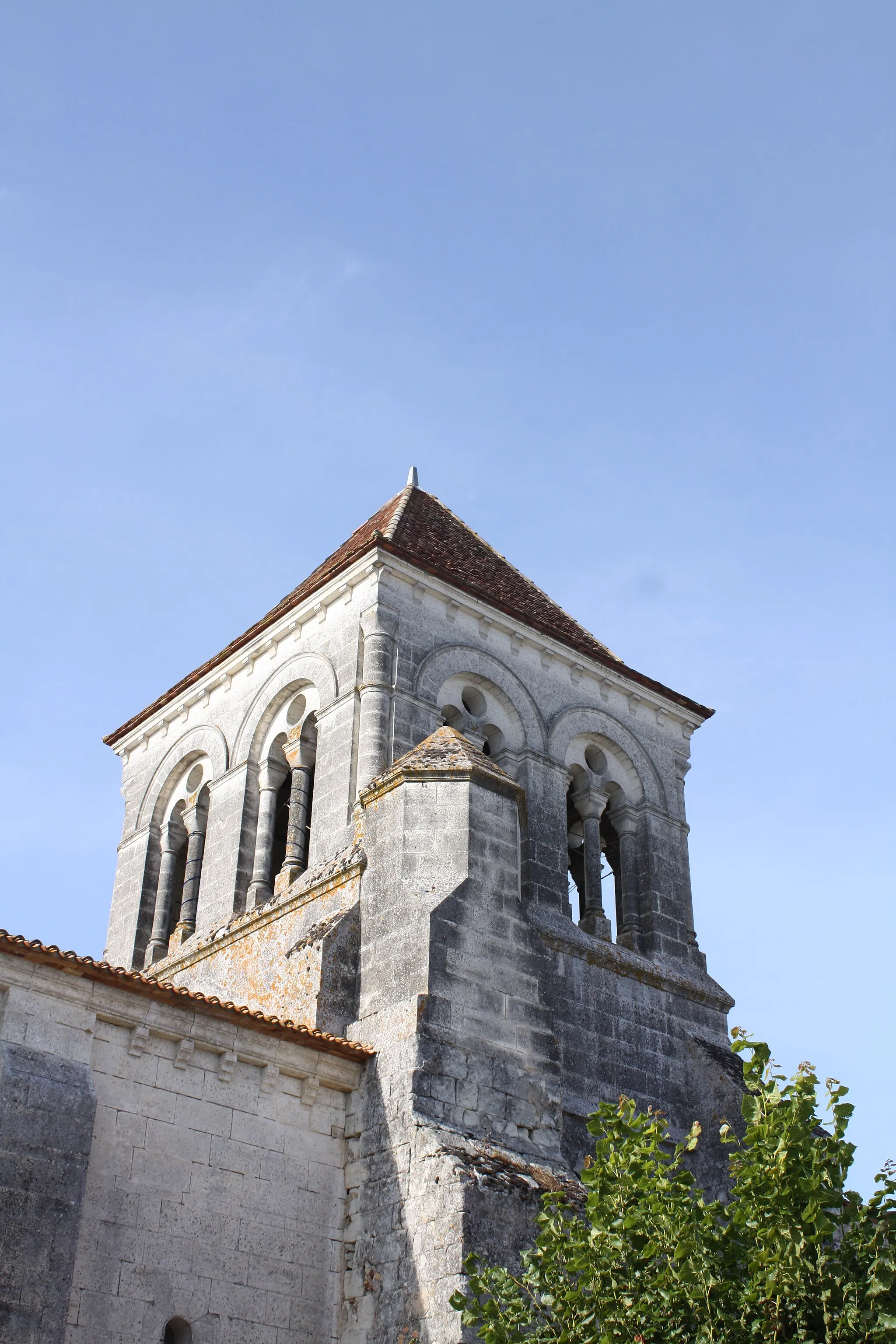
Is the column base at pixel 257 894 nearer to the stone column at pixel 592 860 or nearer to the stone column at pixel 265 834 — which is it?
the stone column at pixel 265 834

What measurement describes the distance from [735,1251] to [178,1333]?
3839mm

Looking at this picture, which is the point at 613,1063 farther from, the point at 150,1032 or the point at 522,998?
the point at 150,1032

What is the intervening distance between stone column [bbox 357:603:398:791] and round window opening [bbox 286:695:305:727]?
1.21 meters

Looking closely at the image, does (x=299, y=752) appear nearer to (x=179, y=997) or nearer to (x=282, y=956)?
(x=282, y=956)

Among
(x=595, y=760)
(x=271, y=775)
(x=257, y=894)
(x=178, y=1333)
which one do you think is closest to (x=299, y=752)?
(x=271, y=775)

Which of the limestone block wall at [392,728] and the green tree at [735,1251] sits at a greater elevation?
the limestone block wall at [392,728]

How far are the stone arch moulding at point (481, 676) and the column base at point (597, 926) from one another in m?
1.81

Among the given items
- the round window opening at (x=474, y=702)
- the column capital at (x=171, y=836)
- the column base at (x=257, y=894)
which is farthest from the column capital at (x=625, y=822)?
the column capital at (x=171, y=836)

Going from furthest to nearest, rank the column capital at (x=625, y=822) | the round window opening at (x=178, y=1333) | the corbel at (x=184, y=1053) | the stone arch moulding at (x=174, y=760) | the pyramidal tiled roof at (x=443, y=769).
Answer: the stone arch moulding at (x=174, y=760) → the column capital at (x=625, y=822) → the pyramidal tiled roof at (x=443, y=769) → the corbel at (x=184, y=1053) → the round window opening at (x=178, y=1333)

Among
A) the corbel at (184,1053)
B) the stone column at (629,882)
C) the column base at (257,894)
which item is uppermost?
the stone column at (629,882)

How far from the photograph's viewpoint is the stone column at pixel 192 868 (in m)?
15.5

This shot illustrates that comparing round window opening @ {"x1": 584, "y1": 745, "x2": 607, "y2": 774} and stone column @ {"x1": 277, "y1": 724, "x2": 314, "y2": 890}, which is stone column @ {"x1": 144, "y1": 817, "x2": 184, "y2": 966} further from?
round window opening @ {"x1": 584, "y1": 745, "x2": 607, "y2": 774}

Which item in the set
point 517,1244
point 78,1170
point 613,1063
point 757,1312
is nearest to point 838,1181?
point 757,1312

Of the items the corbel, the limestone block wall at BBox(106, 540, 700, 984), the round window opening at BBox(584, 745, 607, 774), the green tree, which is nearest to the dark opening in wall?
the limestone block wall at BBox(106, 540, 700, 984)
